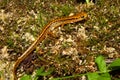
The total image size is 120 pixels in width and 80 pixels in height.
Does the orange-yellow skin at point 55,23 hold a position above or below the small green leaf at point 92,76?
above

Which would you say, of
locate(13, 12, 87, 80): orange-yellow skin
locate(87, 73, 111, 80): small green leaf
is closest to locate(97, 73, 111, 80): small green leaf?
locate(87, 73, 111, 80): small green leaf

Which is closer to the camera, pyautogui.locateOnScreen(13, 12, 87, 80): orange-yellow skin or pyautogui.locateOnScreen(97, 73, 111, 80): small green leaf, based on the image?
pyautogui.locateOnScreen(97, 73, 111, 80): small green leaf

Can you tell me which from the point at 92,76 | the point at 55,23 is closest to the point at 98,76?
the point at 92,76

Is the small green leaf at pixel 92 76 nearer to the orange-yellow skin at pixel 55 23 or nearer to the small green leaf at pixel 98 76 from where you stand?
the small green leaf at pixel 98 76

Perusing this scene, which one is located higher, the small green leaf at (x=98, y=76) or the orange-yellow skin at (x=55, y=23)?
the orange-yellow skin at (x=55, y=23)

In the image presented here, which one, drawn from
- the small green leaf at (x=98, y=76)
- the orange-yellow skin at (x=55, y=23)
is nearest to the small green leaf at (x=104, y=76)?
the small green leaf at (x=98, y=76)

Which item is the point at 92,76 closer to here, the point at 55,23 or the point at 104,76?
the point at 104,76

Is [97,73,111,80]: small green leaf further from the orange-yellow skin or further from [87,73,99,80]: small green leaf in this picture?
the orange-yellow skin

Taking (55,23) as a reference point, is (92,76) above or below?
below

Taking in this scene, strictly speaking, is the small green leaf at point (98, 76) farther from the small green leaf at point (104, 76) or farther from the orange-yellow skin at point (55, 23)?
the orange-yellow skin at point (55, 23)

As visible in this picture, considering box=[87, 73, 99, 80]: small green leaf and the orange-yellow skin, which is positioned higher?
the orange-yellow skin

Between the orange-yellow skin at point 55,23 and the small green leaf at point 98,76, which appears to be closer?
the small green leaf at point 98,76

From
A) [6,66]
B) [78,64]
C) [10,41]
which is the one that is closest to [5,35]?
[10,41]
